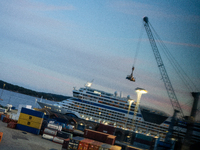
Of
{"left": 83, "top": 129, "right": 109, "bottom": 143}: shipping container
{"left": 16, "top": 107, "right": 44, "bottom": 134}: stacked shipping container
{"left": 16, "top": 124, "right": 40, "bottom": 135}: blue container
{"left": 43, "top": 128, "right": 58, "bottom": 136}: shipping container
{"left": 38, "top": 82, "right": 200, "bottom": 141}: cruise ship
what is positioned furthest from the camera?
{"left": 38, "top": 82, "right": 200, "bottom": 141}: cruise ship

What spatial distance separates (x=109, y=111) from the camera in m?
40.0

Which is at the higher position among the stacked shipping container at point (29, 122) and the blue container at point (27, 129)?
the stacked shipping container at point (29, 122)

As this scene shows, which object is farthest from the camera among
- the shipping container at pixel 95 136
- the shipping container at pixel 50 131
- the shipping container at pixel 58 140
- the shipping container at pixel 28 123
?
the shipping container at pixel 28 123

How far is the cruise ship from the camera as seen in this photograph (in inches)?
1458

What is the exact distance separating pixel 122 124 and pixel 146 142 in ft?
41.7

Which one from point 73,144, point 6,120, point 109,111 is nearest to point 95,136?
point 73,144

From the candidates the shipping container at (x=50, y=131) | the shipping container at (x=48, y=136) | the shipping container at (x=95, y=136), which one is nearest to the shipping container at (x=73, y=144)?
the shipping container at (x=95, y=136)

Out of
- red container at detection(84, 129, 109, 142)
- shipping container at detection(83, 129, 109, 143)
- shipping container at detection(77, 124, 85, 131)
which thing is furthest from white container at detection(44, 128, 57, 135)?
shipping container at detection(77, 124, 85, 131)

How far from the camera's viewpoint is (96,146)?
17000mm

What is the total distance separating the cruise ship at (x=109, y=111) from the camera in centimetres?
3703

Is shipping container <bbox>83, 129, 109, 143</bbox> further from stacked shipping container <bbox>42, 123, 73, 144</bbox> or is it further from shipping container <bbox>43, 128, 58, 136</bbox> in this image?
shipping container <bbox>43, 128, 58, 136</bbox>

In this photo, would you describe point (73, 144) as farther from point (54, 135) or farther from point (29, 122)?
point (29, 122)

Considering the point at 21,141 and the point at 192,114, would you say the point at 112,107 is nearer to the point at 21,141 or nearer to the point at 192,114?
the point at 21,141

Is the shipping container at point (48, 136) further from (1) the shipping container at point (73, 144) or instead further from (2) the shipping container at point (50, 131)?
(1) the shipping container at point (73, 144)
